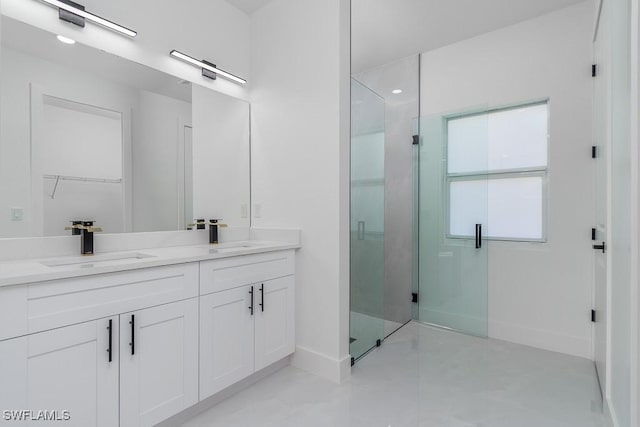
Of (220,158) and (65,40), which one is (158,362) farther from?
(65,40)

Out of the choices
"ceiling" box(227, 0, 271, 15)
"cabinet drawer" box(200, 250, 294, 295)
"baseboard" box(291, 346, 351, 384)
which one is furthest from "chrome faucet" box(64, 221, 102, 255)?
"ceiling" box(227, 0, 271, 15)

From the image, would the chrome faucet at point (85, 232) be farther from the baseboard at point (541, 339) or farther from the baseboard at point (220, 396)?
the baseboard at point (541, 339)

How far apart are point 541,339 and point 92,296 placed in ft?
10.6

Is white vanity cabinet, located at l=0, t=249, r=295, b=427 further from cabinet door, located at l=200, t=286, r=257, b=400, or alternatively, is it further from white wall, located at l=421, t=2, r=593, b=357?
white wall, located at l=421, t=2, r=593, b=357

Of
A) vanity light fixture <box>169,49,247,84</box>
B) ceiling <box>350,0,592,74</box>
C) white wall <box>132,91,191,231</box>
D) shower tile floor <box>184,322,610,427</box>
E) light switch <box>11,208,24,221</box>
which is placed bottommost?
shower tile floor <box>184,322,610,427</box>

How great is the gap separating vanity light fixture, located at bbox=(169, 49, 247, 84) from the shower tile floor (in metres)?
2.29

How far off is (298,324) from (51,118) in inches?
78.8

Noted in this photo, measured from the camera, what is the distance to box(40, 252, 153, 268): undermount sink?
5.12ft

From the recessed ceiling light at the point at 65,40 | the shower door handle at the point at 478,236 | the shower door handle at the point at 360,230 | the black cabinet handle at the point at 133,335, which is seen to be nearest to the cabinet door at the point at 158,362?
the black cabinet handle at the point at 133,335

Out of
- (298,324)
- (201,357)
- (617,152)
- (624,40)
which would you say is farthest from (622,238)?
(201,357)

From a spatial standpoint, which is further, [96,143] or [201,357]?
[96,143]

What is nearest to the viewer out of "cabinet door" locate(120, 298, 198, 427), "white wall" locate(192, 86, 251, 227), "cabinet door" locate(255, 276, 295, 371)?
"cabinet door" locate(120, 298, 198, 427)

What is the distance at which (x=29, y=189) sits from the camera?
169cm

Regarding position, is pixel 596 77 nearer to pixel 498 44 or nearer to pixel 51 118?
pixel 498 44
